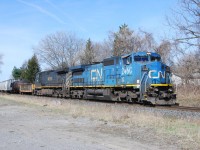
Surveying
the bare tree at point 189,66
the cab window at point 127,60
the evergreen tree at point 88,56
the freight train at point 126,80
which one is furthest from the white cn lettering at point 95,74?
the evergreen tree at point 88,56

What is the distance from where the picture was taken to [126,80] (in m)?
19.7

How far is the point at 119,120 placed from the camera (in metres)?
11.7

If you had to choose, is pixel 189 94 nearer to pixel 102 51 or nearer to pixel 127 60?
pixel 127 60

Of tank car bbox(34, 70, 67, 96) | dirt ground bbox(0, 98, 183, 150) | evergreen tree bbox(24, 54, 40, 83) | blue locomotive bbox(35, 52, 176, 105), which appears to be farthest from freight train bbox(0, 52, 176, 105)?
evergreen tree bbox(24, 54, 40, 83)

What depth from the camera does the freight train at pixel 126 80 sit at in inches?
693

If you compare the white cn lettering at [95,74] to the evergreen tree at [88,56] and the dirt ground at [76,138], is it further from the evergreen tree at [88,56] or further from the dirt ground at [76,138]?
the evergreen tree at [88,56]

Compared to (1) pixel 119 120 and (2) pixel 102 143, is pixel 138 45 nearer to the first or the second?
(1) pixel 119 120

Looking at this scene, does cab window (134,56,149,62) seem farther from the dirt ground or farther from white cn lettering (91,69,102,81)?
the dirt ground

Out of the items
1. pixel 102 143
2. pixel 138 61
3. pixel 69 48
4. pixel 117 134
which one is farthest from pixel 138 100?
pixel 69 48

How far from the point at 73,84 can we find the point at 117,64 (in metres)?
8.52

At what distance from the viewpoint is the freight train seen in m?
17.6

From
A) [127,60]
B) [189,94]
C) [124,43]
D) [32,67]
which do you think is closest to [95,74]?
[127,60]

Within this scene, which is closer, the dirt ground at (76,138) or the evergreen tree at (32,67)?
the dirt ground at (76,138)

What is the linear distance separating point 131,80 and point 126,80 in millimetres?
678
